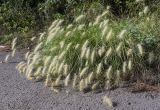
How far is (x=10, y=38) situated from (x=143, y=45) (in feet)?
10.4

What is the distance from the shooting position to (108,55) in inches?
239

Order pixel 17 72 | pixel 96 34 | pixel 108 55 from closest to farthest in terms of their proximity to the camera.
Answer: pixel 108 55, pixel 96 34, pixel 17 72

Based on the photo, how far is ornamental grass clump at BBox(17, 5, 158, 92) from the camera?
604 cm

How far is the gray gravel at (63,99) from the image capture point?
555 cm

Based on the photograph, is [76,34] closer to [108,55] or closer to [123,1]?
[108,55]

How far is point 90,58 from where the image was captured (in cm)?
614

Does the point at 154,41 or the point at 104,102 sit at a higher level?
the point at 154,41

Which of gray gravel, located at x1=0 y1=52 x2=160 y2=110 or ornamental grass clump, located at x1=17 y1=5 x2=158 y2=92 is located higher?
ornamental grass clump, located at x1=17 y1=5 x2=158 y2=92

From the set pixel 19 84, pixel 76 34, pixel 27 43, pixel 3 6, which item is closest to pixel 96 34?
pixel 76 34

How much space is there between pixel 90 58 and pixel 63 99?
631 millimetres

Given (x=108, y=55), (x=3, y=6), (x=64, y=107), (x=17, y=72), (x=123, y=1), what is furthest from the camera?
(x=3, y=6)

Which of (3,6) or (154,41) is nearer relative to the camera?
(154,41)

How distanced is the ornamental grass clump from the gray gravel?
138 millimetres

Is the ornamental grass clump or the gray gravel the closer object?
the gray gravel
